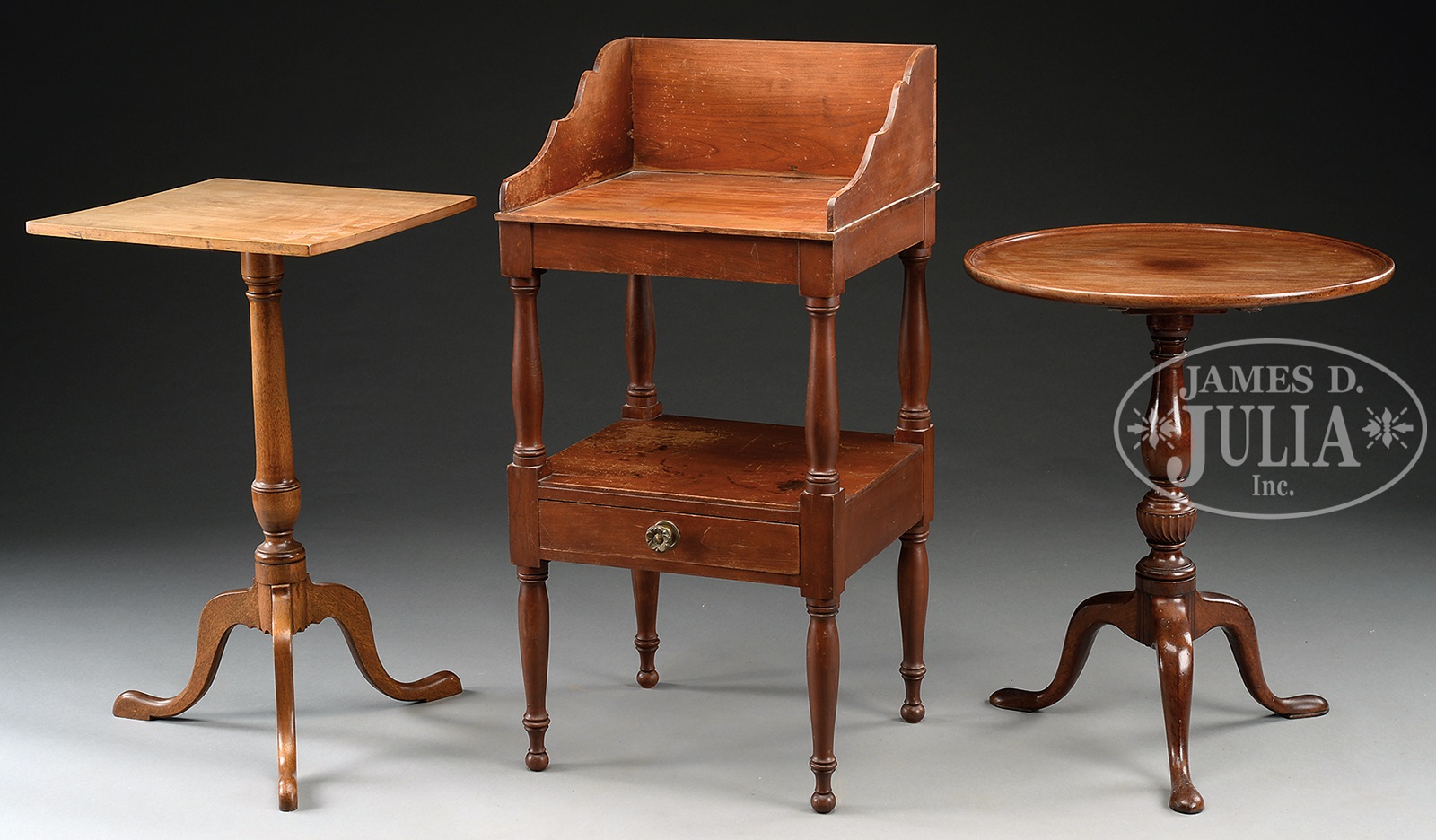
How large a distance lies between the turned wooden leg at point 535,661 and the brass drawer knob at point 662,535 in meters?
0.31

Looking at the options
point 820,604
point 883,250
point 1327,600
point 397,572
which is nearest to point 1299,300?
point 883,250

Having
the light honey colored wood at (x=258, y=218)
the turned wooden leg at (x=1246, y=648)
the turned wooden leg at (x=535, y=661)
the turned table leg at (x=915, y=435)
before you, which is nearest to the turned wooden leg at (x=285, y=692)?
the turned wooden leg at (x=535, y=661)

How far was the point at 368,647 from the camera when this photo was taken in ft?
14.4

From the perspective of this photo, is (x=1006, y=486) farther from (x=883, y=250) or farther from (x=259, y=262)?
(x=259, y=262)

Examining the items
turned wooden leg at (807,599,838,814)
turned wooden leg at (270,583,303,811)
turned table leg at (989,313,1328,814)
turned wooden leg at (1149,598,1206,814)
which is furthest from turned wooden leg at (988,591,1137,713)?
turned wooden leg at (270,583,303,811)

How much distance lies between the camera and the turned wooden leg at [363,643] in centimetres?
426

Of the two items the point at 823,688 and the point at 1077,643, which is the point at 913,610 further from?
the point at 823,688

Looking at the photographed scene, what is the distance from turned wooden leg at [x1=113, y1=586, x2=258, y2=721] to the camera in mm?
4258

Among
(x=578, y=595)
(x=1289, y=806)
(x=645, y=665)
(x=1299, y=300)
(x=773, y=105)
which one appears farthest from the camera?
(x=578, y=595)

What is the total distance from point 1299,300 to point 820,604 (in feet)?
3.43

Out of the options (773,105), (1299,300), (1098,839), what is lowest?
(1098,839)

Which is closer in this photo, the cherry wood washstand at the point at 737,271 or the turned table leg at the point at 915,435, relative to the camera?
the cherry wood washstand at the point at 737,271

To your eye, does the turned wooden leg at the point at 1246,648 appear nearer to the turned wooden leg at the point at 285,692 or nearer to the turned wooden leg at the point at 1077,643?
the turned wooden leg at the point at 1077,643

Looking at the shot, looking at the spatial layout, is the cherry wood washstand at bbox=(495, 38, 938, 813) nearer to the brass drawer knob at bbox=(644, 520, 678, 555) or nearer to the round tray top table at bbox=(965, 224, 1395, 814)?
the brass drawer knob at bbox=(644, 520, 678, 555)
